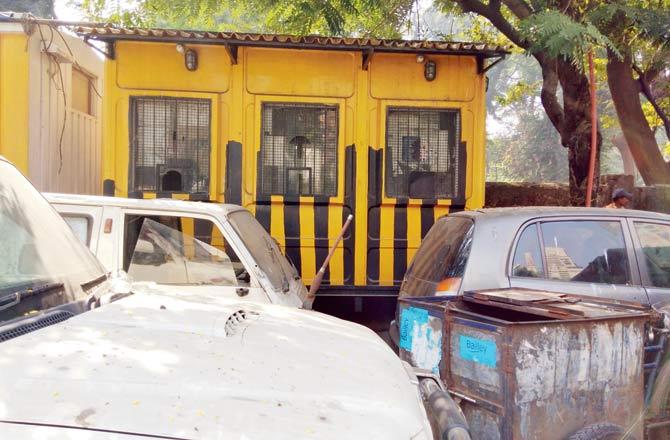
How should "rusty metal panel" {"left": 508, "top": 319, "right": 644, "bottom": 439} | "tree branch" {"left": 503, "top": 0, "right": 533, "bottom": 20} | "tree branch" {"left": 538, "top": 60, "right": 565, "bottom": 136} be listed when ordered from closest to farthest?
"rusty metal panel" {"left": 508, "top": 319, "right": 644, "bottom": 439} < "tree branch" {"left": 503, "top": 0, "right": 533, "bottom": 20} < "tree branch" {"left": 538, "top": 60, "right": 565, "bottom": 136}

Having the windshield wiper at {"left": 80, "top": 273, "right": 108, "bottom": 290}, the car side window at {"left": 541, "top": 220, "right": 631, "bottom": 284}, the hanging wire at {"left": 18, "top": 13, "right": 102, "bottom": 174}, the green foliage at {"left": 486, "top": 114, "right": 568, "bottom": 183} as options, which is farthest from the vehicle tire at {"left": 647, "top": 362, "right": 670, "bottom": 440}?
the green foliage at {"left": 486, "top": 114, "right": 568, "bottom": 183}

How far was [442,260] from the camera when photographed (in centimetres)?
510

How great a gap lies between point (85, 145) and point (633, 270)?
7.72 metres

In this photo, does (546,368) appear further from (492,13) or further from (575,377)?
(492,13)

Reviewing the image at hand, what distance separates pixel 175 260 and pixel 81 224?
75 centimetres

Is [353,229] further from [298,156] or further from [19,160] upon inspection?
[19,160]

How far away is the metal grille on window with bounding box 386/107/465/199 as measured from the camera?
7625 mm

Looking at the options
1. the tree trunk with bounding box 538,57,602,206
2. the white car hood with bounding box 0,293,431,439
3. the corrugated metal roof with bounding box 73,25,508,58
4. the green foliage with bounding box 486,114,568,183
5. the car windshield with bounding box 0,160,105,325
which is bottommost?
the white car hood with bounding box 0,293,431,439

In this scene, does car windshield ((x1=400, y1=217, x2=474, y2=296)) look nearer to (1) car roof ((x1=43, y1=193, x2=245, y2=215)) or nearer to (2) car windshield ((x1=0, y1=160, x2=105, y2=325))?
(1) car roof ((x1=43, y1=193, x2=245, y2=215))

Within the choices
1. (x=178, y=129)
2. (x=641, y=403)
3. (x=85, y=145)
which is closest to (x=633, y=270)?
(x=641, y=403)

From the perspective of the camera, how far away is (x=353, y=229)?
7520 mm

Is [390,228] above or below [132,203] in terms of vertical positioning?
below

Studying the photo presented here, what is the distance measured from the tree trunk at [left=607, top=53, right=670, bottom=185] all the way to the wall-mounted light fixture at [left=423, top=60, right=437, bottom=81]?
13.3 feet

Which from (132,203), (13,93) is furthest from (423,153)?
(13,93)
